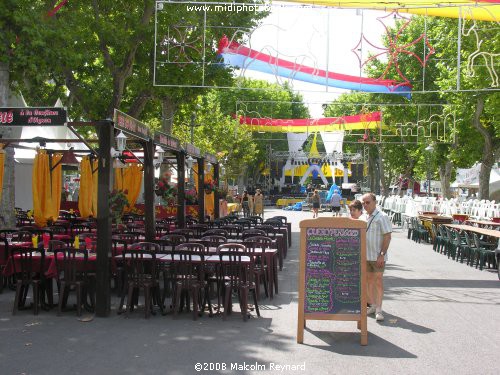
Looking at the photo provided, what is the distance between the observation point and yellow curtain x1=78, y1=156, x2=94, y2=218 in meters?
16.2

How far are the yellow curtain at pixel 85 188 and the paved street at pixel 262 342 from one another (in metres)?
5.97

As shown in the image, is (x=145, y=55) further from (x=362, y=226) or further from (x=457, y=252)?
(x=362, y=226)

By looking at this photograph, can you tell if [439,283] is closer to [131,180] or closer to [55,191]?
[55,191]

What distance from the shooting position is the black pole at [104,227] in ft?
28.9

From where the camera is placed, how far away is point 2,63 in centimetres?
1420

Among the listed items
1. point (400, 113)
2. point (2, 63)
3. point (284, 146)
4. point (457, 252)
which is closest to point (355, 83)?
point (457, 252)

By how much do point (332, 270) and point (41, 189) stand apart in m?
8.52

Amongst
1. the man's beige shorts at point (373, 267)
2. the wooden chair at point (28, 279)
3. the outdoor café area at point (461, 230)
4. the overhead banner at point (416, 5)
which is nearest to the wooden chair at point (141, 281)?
the wooden chair at point (28, 279)

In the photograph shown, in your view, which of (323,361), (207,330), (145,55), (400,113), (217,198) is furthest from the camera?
(400,113)

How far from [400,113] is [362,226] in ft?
121

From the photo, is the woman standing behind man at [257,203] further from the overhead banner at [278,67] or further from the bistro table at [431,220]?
the overhead banner at [278,67]

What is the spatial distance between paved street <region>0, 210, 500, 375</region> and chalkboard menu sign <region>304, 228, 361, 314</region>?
17.6 inches

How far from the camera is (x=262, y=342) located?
289 inches

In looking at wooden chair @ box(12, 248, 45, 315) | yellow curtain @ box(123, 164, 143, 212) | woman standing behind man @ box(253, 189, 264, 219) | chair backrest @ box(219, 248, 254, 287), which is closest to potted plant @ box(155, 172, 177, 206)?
yellow curtain @ box(123, 164, 143, 212)
